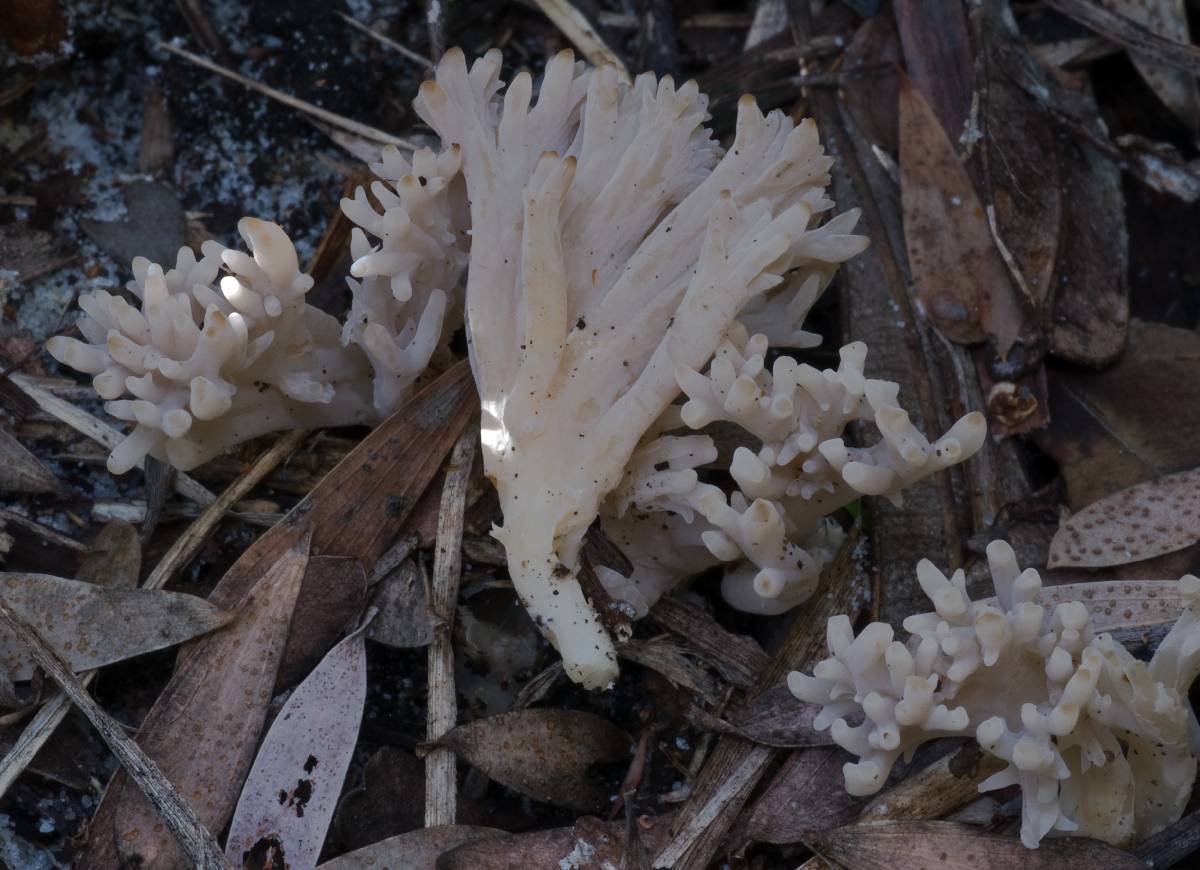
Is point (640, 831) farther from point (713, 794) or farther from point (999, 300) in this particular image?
point (999, 300)

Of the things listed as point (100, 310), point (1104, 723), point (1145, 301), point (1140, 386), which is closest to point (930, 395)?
point (1140, 386)

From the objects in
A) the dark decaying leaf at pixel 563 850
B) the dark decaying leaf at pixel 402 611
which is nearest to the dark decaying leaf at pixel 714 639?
the dark decaying leaf at pixel 563 850

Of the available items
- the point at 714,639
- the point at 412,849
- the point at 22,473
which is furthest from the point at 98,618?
the point at 714,639

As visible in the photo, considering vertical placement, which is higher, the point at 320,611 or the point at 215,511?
the point at 215,511

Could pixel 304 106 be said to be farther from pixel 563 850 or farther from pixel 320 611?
pixel 563 850

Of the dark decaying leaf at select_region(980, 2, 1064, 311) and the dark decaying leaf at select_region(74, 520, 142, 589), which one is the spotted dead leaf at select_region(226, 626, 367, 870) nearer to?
the dark decaying leaf at select_region(74, 520, 142, 589)

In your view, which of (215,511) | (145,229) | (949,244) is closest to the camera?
(215,511)

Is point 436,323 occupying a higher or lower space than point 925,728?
higher
